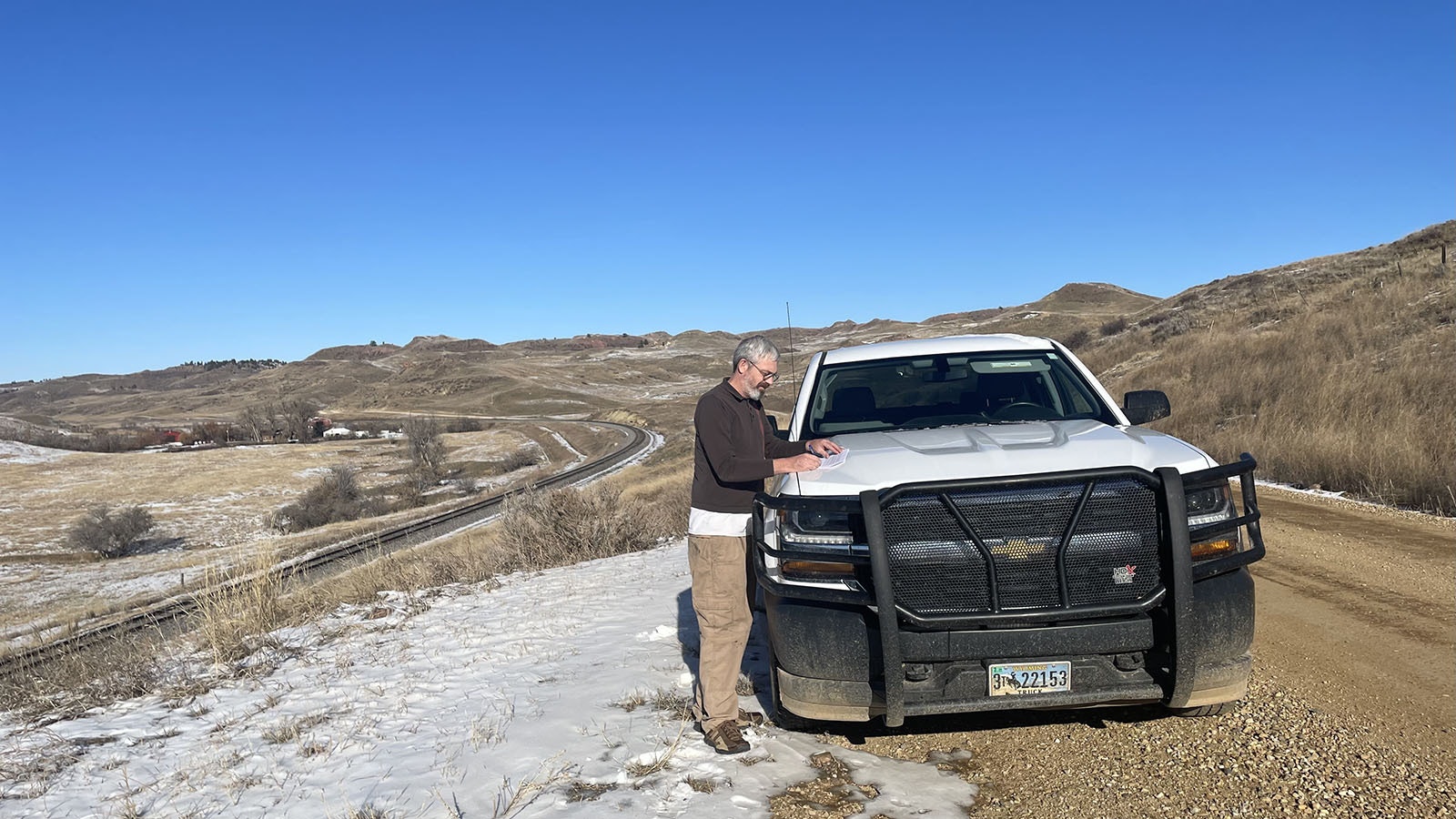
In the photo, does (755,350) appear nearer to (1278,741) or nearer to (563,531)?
(1278,741)

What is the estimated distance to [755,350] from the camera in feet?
12.7

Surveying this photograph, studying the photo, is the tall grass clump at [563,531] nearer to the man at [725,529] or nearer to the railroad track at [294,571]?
the railroad track at [294,571]

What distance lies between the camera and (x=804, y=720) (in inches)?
157

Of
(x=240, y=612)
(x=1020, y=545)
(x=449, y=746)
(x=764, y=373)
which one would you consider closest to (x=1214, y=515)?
(x=1020, y=545)

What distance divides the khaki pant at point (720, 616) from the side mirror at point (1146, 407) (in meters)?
2.34

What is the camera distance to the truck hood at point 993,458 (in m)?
3.29

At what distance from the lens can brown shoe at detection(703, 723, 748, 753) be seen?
3719 millimetres

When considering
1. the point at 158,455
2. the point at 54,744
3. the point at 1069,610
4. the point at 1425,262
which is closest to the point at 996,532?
the point at 1069,610

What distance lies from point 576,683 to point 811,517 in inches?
95.0

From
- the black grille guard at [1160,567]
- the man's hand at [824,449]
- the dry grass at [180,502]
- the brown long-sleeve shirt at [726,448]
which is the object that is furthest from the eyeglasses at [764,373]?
the dry grass at [180,502]

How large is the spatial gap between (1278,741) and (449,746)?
148 inches

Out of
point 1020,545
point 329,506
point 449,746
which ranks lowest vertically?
point 329,506

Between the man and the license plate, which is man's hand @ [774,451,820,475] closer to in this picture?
the man

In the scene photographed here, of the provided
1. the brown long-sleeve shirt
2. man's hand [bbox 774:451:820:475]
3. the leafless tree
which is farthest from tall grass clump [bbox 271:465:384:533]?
man's hand [bbox 774:451:820:475]
